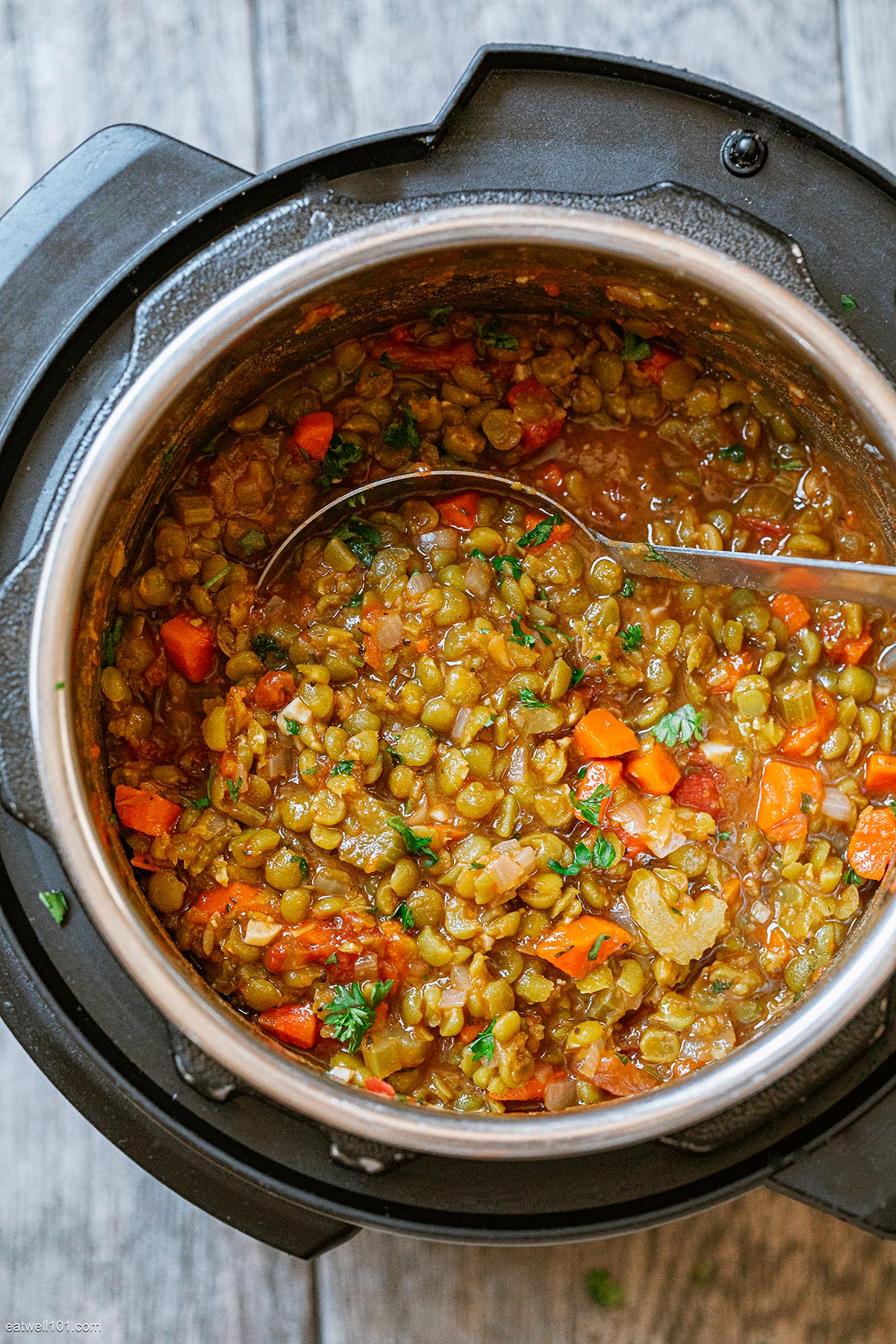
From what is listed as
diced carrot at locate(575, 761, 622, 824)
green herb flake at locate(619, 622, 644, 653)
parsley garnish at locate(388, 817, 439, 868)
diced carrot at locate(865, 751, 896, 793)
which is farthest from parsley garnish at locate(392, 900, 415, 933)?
diced carrot at locate(865, 751, 896, 793)

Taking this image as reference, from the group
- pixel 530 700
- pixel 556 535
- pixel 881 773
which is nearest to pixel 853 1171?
pixel 881 773

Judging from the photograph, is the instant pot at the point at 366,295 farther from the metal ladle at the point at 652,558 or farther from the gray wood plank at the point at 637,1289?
the gray wood plank at the point at 637,1289

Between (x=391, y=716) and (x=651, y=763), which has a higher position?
(x=391, y=716)

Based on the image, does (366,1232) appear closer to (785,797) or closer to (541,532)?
(785,797)

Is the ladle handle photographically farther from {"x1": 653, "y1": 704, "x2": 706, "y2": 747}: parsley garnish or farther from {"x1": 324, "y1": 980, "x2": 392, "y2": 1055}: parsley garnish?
{"x1": 324, "y1": 980, "x2": 392, "y2": 1055}: parsley garnish

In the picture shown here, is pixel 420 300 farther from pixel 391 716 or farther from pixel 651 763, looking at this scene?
pixel 651 763

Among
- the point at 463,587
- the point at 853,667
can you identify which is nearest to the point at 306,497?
the point at 463,587

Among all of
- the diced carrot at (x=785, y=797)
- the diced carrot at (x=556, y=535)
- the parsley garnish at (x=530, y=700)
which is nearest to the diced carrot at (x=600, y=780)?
the parsley garnish at (x=530, y=700)
